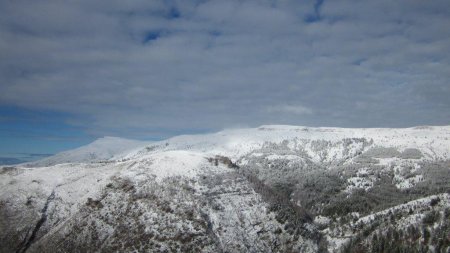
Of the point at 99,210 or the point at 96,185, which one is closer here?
the point at 99,210

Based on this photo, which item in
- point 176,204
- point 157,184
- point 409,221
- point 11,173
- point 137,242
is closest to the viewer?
point 137,242

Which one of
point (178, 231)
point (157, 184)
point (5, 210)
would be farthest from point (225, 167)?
point (5, 210)

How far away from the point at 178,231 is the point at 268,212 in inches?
946

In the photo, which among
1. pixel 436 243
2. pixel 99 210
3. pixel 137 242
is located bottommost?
pixel 436 243

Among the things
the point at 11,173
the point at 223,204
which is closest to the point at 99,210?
the point at 223,204

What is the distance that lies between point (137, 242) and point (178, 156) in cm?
3802

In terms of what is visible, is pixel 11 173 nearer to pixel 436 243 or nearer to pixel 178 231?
pixel 178 231

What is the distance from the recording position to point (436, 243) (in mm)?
139000

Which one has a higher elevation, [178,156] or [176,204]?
[178,156]

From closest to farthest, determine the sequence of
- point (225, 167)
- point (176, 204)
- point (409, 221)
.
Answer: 1. point (176, 204)
2. point (225, 167)
3. point (409, 221)

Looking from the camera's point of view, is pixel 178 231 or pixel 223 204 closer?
pixel 178 231

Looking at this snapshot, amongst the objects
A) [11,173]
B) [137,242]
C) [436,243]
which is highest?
[11,173]

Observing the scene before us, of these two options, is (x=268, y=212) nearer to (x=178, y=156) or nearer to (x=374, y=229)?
(x=178, y=156)

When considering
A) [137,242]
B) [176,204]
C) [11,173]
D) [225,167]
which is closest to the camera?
[137,242]
